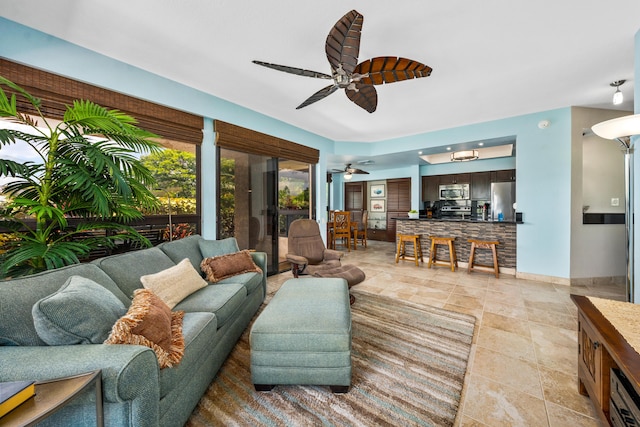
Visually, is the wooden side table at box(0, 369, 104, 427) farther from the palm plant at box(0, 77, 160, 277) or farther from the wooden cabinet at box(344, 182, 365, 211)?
the wooden cabinet at box(344, 182, 365, 211)

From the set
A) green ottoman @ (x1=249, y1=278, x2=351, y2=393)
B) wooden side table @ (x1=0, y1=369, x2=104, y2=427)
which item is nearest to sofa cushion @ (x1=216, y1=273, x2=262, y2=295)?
green ottoman @ (x1=249, y1=278, x2=351, y2=393)

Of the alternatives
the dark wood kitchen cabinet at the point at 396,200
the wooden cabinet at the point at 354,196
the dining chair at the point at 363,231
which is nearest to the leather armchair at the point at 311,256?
the dining chair at the point at 363,231

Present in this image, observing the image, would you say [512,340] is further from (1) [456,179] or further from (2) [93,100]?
(1) [456,179]

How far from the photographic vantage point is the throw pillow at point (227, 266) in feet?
7.84

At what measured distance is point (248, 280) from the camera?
7.73 feet

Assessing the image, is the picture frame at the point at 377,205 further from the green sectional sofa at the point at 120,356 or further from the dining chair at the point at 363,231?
the green sectional sofa at the point at 120,356

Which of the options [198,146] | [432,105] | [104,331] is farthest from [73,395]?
[432,105]

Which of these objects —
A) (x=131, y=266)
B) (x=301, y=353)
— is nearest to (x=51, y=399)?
(x=301, y=353)

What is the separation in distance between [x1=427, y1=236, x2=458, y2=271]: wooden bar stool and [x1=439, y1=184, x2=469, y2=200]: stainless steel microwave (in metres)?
2.52

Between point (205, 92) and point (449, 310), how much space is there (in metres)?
3.88

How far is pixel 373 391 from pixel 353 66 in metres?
2.23

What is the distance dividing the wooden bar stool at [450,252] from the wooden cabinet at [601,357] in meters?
2.88

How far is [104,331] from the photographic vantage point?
1.10 m

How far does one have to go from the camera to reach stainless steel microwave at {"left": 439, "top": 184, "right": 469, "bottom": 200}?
21.6 ft
